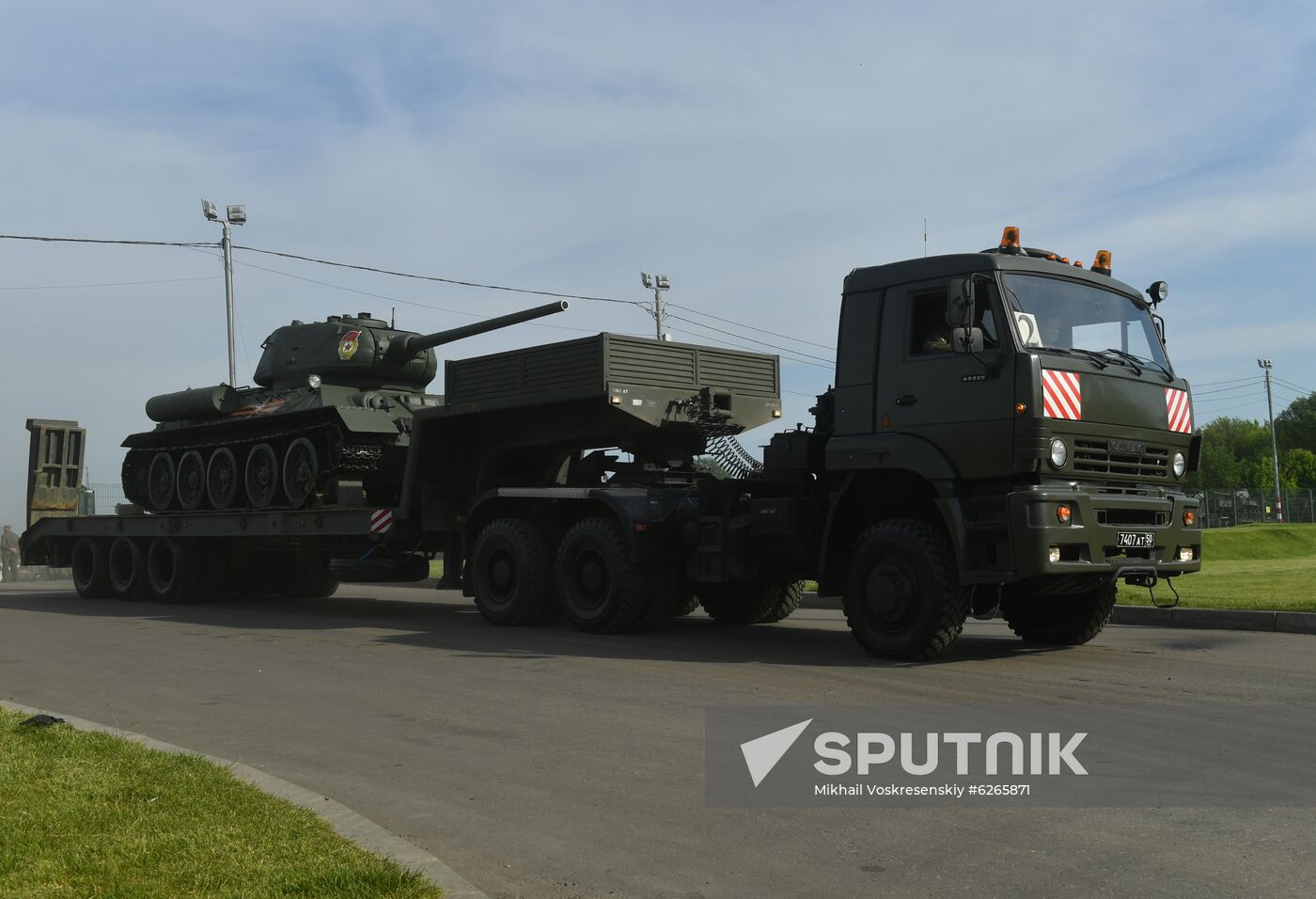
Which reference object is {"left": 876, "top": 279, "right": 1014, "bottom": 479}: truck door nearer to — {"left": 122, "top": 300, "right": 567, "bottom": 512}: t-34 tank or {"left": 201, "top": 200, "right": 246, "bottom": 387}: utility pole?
{"left": 122, "top": 300, "right": 567, "bottom": 512}: t-34 tank

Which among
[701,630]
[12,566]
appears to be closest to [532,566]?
[701,630]

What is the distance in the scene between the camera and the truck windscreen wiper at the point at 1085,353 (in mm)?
9445

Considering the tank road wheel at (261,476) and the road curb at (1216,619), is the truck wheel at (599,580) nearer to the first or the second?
the road curb at (1216,619)

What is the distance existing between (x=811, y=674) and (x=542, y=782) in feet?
11.8

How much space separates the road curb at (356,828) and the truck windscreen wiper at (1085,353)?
20.1 feet

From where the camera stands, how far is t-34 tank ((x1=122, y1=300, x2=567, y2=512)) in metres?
16.4

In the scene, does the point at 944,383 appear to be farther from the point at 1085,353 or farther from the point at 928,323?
Answer: the point at 1085,353

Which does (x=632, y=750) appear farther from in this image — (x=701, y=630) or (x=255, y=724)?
(x=701, y=630)

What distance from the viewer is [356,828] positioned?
16.6ft

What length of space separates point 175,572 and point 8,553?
16743mm

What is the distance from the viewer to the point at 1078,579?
392 inches

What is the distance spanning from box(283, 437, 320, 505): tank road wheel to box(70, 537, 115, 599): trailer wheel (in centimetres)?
492

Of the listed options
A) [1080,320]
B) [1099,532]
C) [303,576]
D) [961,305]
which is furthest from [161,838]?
[303,576]

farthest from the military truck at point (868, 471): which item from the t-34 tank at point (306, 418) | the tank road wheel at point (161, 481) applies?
the tank road wheel at point (161, 481)
